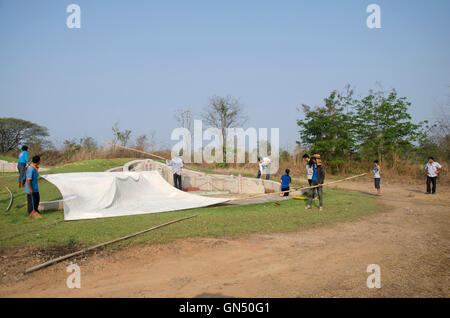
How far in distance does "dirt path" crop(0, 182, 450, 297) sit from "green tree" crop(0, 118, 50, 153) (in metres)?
33.5

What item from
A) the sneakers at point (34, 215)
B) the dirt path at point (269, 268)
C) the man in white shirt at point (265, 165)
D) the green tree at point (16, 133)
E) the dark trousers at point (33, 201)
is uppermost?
the green tree at point (16, 133)

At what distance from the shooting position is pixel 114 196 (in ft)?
28.9

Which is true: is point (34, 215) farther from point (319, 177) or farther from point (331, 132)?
point (331, 132)

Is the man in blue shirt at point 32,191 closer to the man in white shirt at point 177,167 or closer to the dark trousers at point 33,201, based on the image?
the dark trousers at point 33,201

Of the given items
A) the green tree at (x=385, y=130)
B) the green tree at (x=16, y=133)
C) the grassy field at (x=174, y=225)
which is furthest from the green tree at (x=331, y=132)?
the green tree at (x=16, y=133)

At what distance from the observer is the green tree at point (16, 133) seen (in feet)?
111

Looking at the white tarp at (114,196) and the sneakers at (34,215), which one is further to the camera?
the white tarp at (114,196)

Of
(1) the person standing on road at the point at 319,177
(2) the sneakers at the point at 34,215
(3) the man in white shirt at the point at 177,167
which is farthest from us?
(3) the man in white shirt at the point at 177,167

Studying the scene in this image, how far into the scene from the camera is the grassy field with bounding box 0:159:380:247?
18.5 feet

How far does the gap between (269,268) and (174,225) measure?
3.05 meters

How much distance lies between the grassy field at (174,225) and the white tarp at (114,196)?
0.39 meters

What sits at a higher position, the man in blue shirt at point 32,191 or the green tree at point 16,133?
the green tree at point 16,133

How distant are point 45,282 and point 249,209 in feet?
19.3

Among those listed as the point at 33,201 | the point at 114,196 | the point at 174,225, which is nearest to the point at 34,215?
the point at 33,201
